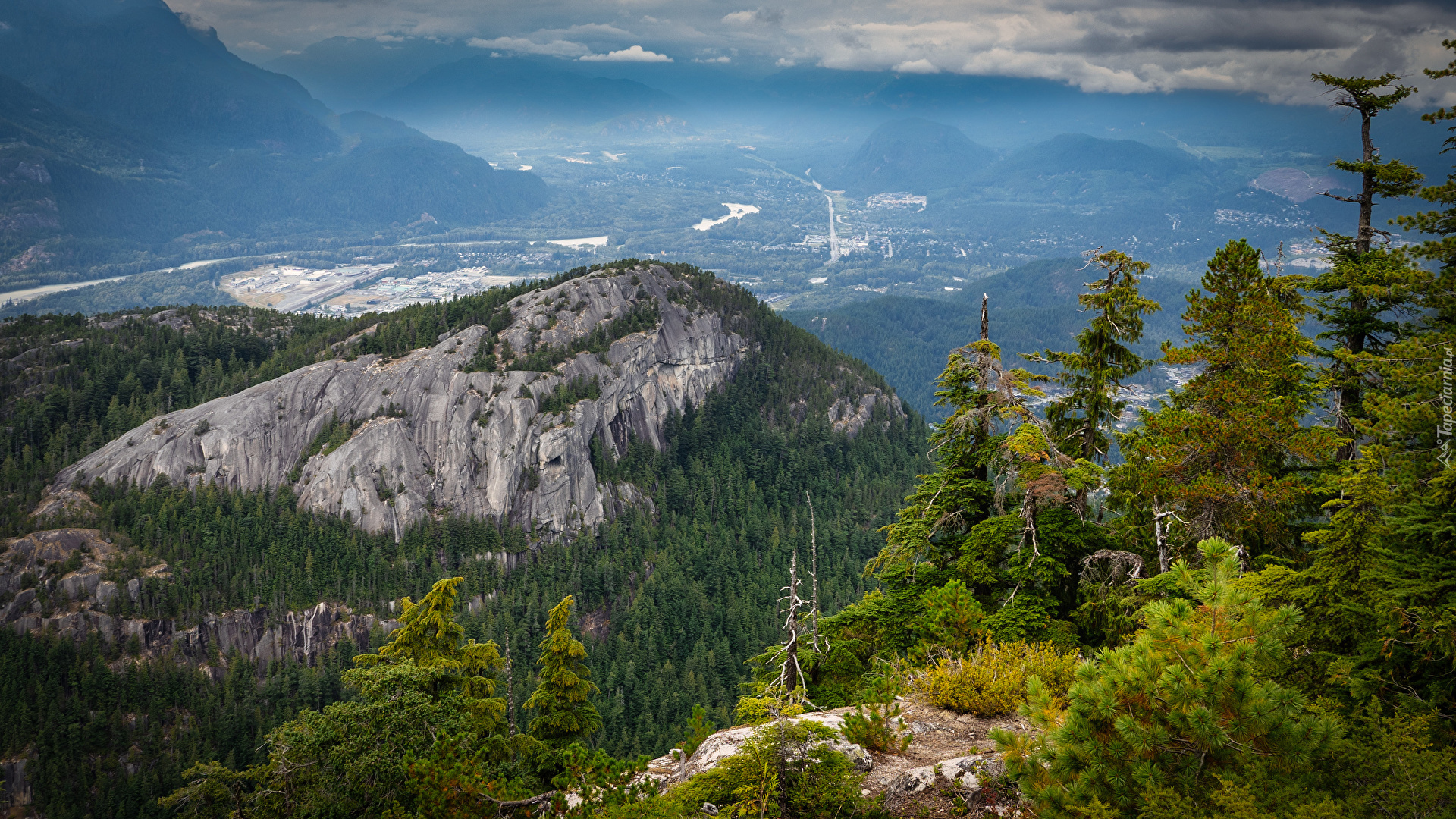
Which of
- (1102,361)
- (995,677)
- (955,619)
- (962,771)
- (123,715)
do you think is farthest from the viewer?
(123,715)

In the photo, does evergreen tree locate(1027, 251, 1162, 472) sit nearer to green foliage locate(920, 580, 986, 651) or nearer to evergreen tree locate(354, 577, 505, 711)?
green foliage locate(920, 580, 986, 651)

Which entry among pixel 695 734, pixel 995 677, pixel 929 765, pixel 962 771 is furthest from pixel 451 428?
pixel 962 771

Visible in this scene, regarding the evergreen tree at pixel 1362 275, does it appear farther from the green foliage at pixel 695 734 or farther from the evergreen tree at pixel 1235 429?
the green foliage at pixel 695 734

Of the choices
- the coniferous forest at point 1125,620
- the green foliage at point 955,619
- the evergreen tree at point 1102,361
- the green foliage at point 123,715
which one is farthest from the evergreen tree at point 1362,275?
the green foliage at point 123,715

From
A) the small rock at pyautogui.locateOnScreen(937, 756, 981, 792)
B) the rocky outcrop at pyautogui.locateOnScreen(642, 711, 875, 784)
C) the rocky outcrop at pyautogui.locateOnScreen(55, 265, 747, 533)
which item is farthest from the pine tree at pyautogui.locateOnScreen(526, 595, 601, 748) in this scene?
the rocky outcrop at pyautogui.locateOnScreen(55, 265, 747, 533)

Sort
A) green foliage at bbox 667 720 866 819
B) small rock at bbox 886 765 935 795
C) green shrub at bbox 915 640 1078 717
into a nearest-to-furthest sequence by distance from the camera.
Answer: green foliage at bbox 667 720 866 819, small rock at bbox 886 765 935 795, green shrub at bbox 915 640 1078 717

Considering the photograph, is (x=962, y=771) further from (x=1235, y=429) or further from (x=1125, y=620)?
(x=1235, y=429)
